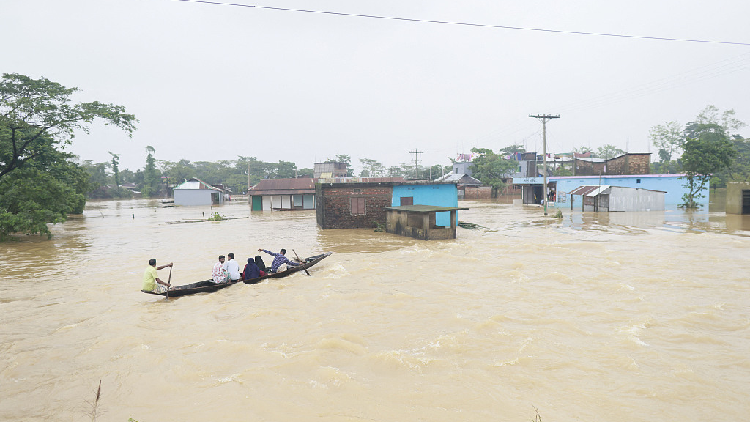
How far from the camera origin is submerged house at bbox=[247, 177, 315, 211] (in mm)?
48750

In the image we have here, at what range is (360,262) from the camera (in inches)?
686

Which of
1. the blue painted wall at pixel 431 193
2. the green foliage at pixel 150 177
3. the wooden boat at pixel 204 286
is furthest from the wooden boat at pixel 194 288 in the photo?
the green foliage at pixel 150 177

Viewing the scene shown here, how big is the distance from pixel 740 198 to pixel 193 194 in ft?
200

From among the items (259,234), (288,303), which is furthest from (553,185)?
(288,303)

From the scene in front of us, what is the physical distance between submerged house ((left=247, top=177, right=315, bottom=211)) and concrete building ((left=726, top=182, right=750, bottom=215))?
37.4 meters

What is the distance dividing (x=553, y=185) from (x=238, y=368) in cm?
4732

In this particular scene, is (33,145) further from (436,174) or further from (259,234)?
(436,174)

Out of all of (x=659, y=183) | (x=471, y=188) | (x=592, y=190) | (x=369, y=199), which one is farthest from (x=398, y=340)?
(x=471, y=188)

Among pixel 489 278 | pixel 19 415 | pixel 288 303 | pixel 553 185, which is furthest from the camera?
pixel 553 185

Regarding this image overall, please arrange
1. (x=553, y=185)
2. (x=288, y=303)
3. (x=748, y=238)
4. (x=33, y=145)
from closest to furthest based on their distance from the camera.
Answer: (x=288, y=303) < (x=748, y=238) < (x=33, y=145) < (x=553, y=185)

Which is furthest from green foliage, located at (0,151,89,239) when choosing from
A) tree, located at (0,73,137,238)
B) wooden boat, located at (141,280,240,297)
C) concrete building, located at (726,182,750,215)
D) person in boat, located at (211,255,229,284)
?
concrete building, located at (726,182,750,215)

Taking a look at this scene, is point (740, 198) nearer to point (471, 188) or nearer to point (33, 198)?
point (471, 188)

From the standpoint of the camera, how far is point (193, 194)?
206 ft

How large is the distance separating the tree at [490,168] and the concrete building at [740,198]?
111 ft
